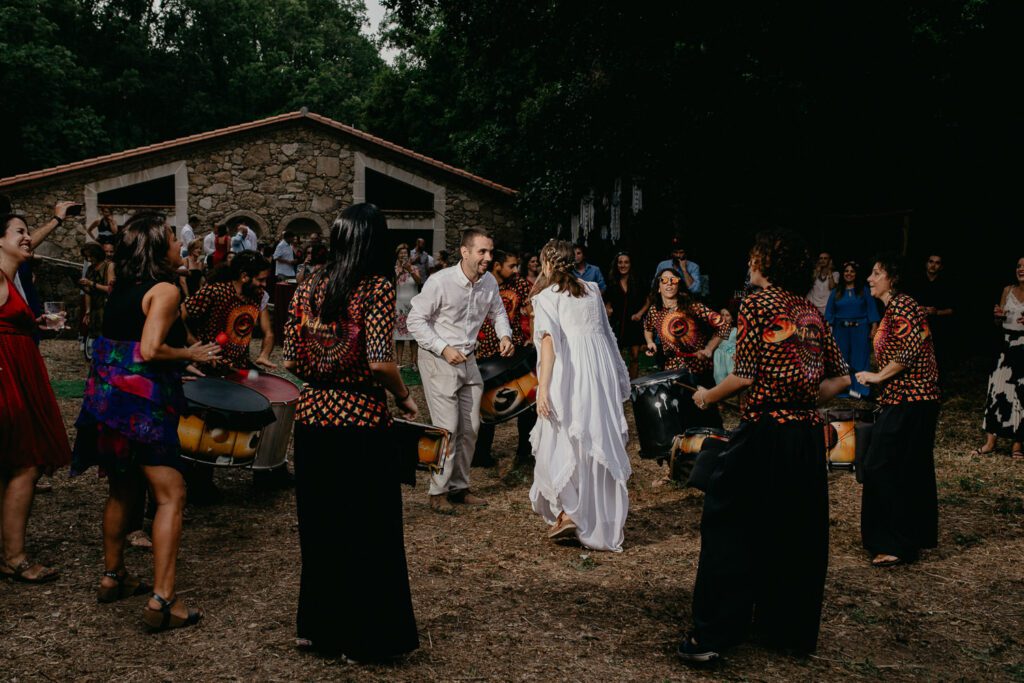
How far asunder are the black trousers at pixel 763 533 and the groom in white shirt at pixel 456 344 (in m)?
2.79

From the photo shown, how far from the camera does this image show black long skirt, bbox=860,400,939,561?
5660mm

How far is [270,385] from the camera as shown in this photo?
646cm

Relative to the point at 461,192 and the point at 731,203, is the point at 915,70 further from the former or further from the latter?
the point at 461,192

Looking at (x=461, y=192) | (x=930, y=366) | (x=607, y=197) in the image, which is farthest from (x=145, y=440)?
(x=461, y=192)

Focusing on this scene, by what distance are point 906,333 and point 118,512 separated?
4527 millimetres

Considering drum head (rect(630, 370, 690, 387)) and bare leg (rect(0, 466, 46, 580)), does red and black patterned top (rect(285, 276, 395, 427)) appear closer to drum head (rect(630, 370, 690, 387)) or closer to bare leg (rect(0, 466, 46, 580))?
bare leg (rect(0, 466, 46, 580))

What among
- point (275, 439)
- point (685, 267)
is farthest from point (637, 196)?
point (275, 439)

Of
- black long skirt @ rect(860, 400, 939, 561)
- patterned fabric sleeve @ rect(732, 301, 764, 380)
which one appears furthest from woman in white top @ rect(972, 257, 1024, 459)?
patterned fabric sleeve @ rect(732, 301, 764, 380)

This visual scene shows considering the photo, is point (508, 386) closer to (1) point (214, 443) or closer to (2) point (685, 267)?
(1) point (214, 443)

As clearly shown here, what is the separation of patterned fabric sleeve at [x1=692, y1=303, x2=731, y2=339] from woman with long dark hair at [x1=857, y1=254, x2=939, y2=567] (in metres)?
2.01

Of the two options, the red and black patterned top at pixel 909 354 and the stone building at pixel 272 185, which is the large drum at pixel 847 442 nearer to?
the red and black patterned top at pixel 909 354

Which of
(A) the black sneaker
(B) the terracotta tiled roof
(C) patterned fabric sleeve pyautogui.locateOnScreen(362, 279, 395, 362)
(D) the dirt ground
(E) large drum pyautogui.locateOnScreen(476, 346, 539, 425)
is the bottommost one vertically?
(D) the dirt ground

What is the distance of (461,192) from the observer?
24.7 metres

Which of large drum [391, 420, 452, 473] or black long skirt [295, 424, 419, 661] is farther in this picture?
large drum [391, 420, 452, 473]
